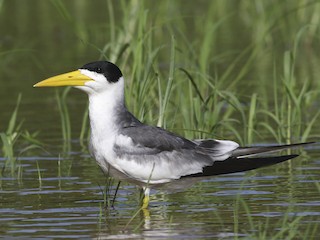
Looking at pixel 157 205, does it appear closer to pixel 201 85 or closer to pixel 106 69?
pixel 106 69

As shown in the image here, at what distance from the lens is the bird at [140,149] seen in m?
7.75

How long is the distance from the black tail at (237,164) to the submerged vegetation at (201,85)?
245 mm

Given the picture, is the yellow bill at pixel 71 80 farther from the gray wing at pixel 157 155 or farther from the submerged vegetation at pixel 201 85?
the submerged vegetation at pixel 201 85

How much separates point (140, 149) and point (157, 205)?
50cm

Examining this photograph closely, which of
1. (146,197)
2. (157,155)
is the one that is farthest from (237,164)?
(146,197)

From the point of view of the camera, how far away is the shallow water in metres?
7.14

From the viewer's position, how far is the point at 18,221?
7.49m

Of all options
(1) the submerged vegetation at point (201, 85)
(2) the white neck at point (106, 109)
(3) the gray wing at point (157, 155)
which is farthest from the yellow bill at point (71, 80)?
(1) the submerged vegetation at point (201, 85)

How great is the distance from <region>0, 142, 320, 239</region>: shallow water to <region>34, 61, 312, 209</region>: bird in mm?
208

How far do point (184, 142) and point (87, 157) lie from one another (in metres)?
1.97

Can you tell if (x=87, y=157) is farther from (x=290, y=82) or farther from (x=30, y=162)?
(x=290, y=82)

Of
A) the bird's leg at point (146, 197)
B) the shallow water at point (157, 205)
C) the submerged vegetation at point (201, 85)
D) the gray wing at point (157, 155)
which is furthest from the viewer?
the submerged vegetation at point (201, 85)

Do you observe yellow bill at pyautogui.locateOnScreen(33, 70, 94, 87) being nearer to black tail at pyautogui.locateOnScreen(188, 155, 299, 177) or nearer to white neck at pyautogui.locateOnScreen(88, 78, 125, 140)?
white neck at pyautogui.locateOnScreen(88, 78, 125, 140)

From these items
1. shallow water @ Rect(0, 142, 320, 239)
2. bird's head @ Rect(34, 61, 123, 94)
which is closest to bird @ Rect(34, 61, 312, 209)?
bird's head @ Rect(34, 61, 123, 94)
